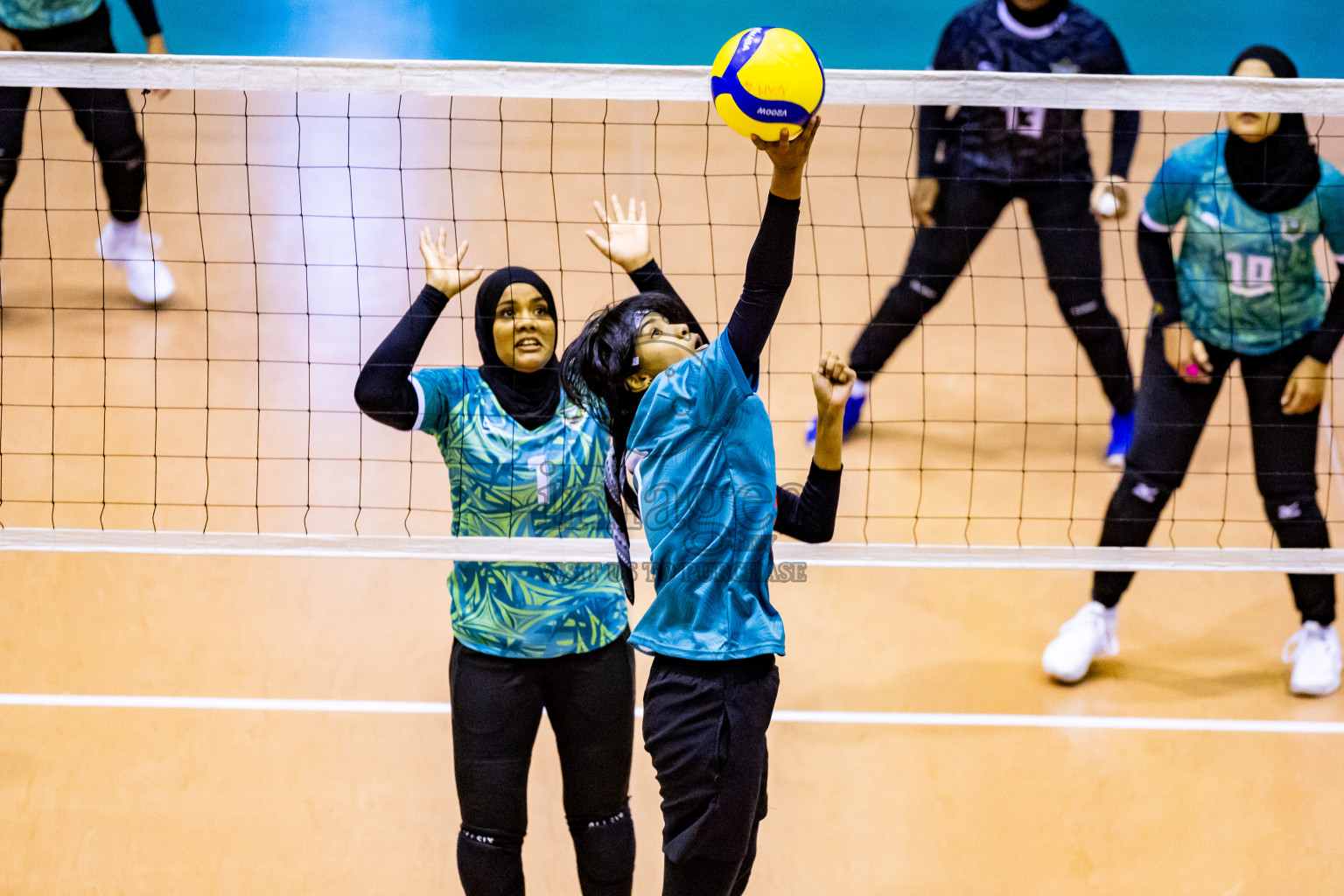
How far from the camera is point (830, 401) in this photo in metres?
2.31

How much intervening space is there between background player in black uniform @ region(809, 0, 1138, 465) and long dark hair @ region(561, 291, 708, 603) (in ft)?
8.68

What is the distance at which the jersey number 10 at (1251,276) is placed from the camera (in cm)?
390

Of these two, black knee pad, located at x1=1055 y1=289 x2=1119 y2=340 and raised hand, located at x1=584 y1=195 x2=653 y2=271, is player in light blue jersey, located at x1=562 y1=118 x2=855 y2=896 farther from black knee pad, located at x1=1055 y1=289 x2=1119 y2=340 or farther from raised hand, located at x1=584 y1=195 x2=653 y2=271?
black knee pad, located at x1=1055 y1=289 x2=1119 y2=340

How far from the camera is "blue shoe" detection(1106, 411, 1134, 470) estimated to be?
532 centimetres

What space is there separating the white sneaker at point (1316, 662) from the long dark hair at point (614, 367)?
2712 millimetres

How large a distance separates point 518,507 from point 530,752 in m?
0.55

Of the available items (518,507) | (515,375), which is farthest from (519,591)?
(515,375)

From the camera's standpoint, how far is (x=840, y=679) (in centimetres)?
419

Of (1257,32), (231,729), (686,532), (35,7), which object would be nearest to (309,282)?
(35,7)

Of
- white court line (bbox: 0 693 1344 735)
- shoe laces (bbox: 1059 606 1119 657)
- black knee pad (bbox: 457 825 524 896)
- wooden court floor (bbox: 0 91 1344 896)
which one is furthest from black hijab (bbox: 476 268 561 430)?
shoe laces (bbox: 1059 606 1119 657)

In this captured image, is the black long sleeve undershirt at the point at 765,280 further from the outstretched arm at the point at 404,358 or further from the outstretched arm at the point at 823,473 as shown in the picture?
the outstretched arm at the point at 404,358

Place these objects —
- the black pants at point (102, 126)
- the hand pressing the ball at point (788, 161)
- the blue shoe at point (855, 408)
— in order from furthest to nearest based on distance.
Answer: the black pants at point (102, 126) < the blue shoe at point (855, 408) < the hand pressing the ball at point (788, 161)

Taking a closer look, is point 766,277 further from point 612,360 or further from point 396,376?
point 396,376

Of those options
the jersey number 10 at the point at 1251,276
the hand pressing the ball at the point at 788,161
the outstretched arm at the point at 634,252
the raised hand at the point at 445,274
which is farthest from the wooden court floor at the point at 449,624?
the hand pressing the ball at the point at 788,161
